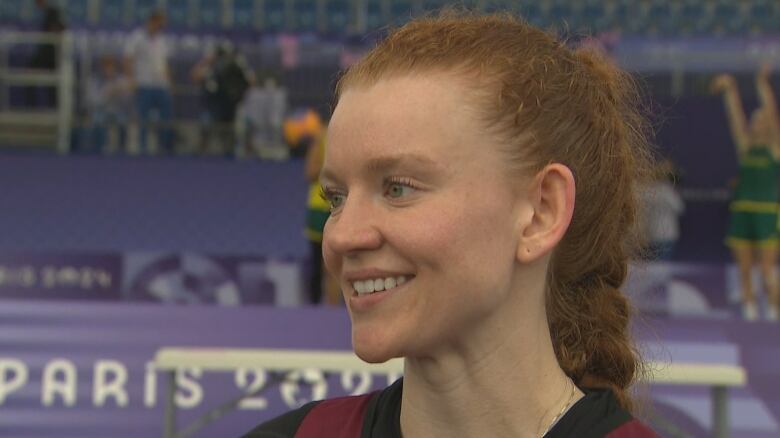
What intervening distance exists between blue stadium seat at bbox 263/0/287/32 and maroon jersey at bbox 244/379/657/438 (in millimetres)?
11944

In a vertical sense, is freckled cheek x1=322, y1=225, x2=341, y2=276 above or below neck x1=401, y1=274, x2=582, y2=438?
above

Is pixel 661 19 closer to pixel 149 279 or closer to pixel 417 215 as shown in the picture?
pixel 149 279

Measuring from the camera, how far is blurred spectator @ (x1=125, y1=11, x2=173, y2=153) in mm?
10469

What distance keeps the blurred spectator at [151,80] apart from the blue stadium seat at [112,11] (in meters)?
2.66

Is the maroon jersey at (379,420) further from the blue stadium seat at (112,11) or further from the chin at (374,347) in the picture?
the blue stadium seat at (112,11)

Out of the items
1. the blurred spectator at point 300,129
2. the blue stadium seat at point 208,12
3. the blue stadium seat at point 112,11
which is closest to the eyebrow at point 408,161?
the blurred spectator at point 300,129

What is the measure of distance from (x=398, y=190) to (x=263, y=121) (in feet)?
30.9

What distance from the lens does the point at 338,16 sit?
44.2 feet

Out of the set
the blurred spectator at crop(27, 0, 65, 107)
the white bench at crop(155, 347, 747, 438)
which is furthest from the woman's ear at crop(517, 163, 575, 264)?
the blurred spectator at crop(27, 0, 65, 107)

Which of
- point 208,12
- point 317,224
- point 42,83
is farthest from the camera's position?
point 208,12

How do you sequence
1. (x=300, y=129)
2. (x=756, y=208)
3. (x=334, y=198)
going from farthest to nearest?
(x=300, y=129) < (x=756, y=208) < (x=334, y=198)

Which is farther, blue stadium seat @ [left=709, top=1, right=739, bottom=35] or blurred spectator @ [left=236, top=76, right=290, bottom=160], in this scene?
blue stadium seat @ [left=709, top=1, right=739, bottom=35]

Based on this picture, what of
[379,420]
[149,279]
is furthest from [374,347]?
[149,279]

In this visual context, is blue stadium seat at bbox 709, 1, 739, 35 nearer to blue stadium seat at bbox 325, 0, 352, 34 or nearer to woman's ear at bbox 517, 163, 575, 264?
blue stadium seat at bbox 325, 0, 352, 34
